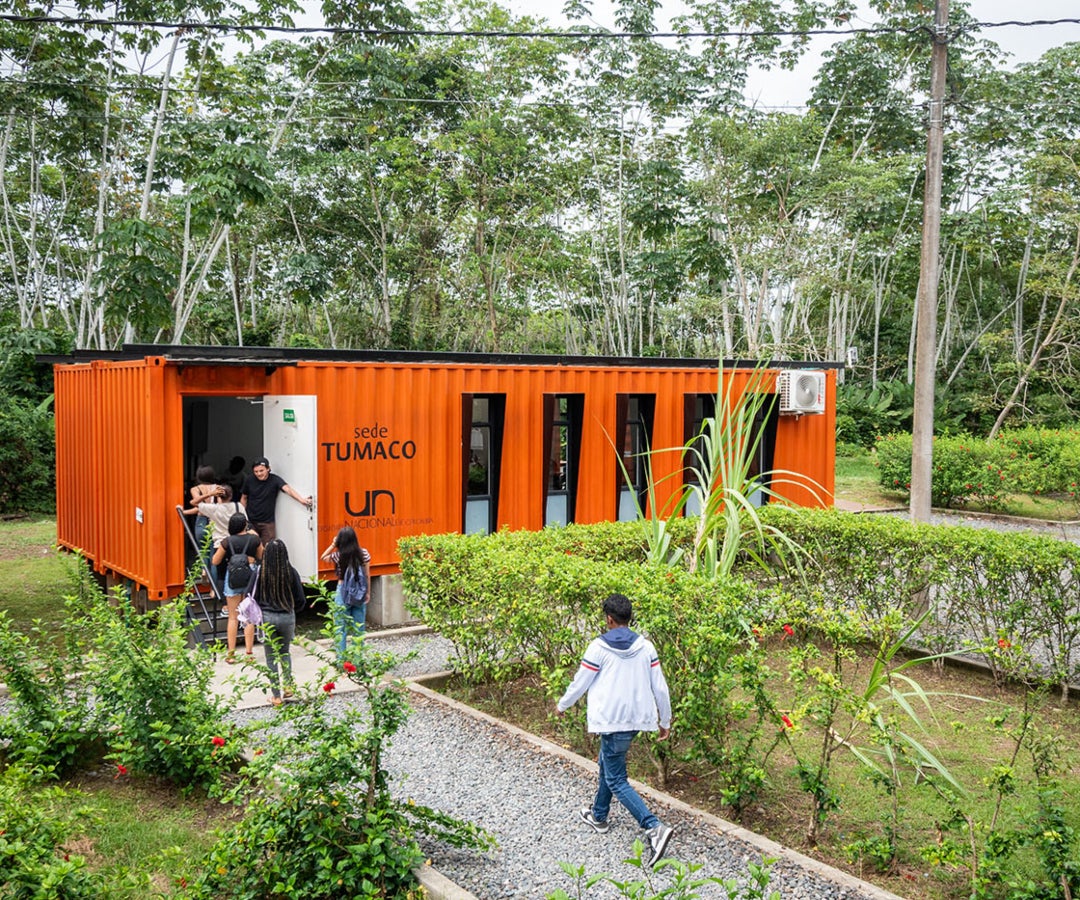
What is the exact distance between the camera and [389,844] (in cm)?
404

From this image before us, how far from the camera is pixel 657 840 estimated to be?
4.52 m

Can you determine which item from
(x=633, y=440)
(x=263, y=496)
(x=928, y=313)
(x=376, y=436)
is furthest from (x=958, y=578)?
(x=263, y=496)

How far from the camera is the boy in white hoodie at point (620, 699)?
15.3 ft

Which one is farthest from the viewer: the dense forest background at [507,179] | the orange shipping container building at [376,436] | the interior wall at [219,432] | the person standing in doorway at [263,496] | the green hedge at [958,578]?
the dense forest background at [507,179]

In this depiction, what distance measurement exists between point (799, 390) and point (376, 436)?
20.2ft

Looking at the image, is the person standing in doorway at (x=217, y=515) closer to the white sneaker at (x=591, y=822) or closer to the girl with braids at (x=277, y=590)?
the girl with braids at (x=277, y=590)

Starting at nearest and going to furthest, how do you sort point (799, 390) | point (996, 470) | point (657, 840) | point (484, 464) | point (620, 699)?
point (657, 840) → point (620, 699) → point (484, 464) → point (799, 390) → point (996, 470)

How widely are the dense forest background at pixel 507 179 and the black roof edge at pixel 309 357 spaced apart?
531 centimetres

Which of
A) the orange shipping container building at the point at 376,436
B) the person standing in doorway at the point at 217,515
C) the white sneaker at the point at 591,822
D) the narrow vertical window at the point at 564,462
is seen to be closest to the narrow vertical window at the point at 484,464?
the orange shipping container building at the point at 376,436

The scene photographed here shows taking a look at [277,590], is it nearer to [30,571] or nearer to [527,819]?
[527,819]

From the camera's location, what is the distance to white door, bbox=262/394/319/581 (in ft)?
29.6

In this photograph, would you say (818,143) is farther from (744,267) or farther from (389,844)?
(389,844)

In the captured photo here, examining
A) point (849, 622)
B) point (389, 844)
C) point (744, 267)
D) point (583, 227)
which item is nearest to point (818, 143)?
point (744, 267)

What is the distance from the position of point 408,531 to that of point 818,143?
1973cm
